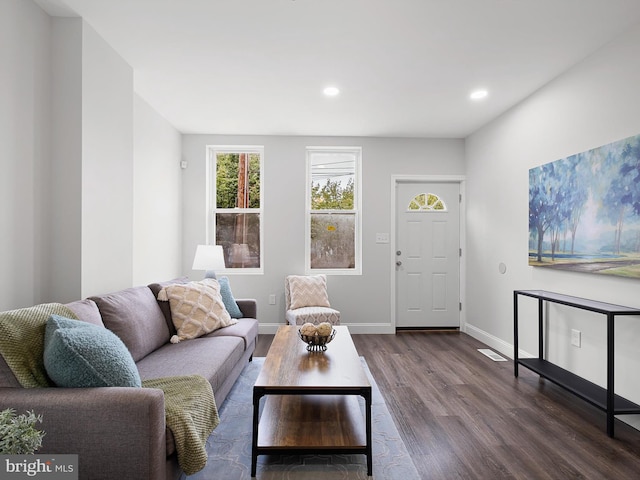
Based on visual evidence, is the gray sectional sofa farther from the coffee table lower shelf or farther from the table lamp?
the table lamp

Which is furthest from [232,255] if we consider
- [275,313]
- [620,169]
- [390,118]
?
[620,169]

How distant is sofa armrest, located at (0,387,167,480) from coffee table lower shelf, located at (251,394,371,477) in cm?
63

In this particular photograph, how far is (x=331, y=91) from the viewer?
10.9 feet

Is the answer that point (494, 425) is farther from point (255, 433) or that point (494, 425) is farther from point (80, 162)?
point (80, 162)

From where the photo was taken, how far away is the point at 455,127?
4402 millimetres

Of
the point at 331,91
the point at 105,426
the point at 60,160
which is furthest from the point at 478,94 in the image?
the point at 105,426

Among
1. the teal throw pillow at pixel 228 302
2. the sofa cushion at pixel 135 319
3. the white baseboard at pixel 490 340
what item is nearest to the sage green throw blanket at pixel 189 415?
the sofa cushion at pixel 135 319

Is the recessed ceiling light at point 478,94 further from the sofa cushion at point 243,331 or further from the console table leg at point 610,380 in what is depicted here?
the sofa cushion at point 243,331

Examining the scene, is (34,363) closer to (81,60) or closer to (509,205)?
(81,60)

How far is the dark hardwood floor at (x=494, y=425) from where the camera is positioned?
1.91 meters

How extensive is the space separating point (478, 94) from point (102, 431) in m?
3.74

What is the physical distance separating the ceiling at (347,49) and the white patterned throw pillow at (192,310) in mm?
1801

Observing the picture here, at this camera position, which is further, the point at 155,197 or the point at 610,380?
the point at 155,197

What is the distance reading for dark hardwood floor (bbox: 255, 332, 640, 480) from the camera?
1.91m
